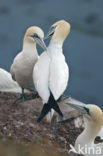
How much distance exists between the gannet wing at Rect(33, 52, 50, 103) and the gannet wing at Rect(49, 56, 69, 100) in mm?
55

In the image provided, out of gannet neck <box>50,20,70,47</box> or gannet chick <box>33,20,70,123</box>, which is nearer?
gannet chick <box>33,20,70,123</box>

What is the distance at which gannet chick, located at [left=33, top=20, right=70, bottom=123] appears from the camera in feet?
18.0

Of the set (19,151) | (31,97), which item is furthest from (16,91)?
(19,151)

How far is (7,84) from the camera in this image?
6.91m

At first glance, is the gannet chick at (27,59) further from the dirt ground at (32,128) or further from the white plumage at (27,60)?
the dirt ground at (32,128)

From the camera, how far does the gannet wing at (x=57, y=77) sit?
18.3 feet

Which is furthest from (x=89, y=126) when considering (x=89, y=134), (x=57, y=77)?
(x=57, y=77)

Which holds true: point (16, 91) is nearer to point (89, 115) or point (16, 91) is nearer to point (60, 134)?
point (60, 134)

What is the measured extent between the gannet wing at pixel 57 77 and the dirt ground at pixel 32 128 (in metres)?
0.49

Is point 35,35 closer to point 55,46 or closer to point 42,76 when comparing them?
point 55,46

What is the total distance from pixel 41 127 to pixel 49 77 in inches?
22.8

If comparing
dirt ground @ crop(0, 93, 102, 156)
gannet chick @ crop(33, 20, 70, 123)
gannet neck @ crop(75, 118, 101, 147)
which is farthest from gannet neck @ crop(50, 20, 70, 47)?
gannet neck @ crop(75, 118, 101, 147)

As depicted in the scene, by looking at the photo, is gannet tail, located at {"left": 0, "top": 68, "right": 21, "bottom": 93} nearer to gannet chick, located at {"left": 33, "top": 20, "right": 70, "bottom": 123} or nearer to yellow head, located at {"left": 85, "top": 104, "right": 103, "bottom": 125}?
gannet chick, located at {"left": 33, "top": 20, "right": 70, "bottom": 123}

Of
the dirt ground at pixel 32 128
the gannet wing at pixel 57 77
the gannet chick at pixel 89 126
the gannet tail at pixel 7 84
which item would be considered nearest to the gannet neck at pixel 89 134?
the gannet chick at pixel 89 126
